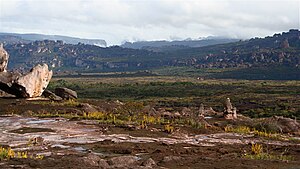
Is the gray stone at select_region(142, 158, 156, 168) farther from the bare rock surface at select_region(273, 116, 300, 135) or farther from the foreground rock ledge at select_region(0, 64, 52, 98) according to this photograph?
the foreground rock ledge at select_region(0, 64, 52, 98)

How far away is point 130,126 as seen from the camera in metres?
28.9

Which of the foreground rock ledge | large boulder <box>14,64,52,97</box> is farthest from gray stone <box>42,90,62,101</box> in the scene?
the foreground rock ledge

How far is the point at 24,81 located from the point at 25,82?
0.15 metres

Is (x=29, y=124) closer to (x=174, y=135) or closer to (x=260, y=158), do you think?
(x=174, y=135)

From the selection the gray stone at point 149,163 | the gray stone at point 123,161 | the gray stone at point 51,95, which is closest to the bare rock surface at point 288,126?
the gray stone at point 123,161

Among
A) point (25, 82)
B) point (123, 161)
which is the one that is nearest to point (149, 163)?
point (123, 161)

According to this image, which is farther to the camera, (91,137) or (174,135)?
Answer: (174,135)

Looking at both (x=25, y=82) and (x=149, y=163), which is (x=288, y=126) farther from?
(x=25, y=82)

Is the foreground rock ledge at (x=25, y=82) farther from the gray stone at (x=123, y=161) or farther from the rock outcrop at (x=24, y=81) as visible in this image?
the gray stone at (x=123, y=161)

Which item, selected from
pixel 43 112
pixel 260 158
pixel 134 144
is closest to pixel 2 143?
pixel 134 144

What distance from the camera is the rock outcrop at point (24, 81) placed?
46281mm

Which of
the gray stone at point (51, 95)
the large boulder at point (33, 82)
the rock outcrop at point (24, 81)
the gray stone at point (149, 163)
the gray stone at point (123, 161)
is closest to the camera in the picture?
the gray stone at point (149, 163)

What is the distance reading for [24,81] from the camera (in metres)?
46.1

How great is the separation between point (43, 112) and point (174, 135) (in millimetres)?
16630
